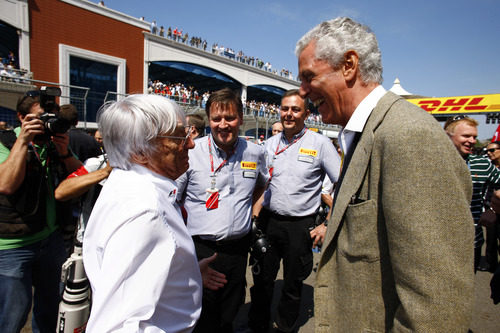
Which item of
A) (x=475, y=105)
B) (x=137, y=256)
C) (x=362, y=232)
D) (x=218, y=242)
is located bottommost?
(x=218, y=242)

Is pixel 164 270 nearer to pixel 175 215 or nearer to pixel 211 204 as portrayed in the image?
pixel 175 215

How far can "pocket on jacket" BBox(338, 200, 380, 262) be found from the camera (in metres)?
0.98

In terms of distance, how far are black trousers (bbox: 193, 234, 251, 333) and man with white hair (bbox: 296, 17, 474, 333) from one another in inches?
47.5

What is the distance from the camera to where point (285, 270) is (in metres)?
2.83

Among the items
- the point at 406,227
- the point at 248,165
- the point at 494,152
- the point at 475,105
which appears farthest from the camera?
the point at 475,105

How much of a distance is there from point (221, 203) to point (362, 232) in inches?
56.3

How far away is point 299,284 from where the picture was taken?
9.05 ft

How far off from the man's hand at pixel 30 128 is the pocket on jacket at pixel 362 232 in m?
2.17

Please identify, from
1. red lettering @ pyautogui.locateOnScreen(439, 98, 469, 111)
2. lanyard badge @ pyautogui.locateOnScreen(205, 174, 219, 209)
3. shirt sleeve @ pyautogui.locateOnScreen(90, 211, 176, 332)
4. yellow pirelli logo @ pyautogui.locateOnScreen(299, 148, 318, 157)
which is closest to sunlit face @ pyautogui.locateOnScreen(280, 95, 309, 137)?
yellow pirelli logo @ pyautogui.locateOnScreen(299, 148, 318, 157)

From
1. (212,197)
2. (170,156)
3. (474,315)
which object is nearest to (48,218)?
(212,197)

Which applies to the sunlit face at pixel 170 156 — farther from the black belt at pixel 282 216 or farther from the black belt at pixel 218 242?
the black belt at pixel 282 216

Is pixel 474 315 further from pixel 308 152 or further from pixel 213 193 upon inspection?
pixel 213 193

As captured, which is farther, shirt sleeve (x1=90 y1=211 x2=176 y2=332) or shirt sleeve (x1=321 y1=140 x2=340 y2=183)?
shirt sleeve (x1=321 y1=140 x2=340 y2=183)

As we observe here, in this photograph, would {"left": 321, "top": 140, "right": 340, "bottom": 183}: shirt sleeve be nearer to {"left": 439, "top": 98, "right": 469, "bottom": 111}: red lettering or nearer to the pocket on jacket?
the pocket on jacket
